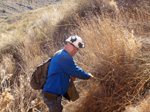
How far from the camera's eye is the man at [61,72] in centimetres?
217

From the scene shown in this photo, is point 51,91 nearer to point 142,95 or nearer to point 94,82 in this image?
point 94,82

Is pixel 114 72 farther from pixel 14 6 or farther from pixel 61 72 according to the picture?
pixel 14 6

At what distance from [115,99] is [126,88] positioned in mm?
276

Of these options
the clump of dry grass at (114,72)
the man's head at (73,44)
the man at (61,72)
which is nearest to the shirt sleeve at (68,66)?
the man at (61,72)

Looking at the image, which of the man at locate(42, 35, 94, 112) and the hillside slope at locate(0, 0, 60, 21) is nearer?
the man at locate(42, 35, 94, 112)

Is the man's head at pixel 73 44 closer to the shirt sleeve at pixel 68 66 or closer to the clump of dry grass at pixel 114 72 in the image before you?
the shirt sleeve at pixel 68 66

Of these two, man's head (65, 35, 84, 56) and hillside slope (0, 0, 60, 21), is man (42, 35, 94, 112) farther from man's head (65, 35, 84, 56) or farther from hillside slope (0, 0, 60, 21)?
hillside slope (0, 0, 60, 21)

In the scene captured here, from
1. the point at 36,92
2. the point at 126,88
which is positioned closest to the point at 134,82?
the point at 126,88

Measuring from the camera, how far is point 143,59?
8.38 ft

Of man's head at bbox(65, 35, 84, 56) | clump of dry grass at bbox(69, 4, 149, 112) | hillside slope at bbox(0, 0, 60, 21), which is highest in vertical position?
hillside slope at bbox(0, 0, 60, 21)

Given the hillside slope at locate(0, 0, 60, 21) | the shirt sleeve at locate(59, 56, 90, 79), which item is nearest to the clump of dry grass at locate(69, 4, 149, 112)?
the shirt sleeve at locate(59, 56, 90, 79)

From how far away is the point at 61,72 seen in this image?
86.4 inches

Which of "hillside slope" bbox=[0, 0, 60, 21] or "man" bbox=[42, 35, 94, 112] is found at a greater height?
"hillside slope" bbox=[0, 0, 60, 21]

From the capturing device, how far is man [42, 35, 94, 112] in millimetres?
2170
